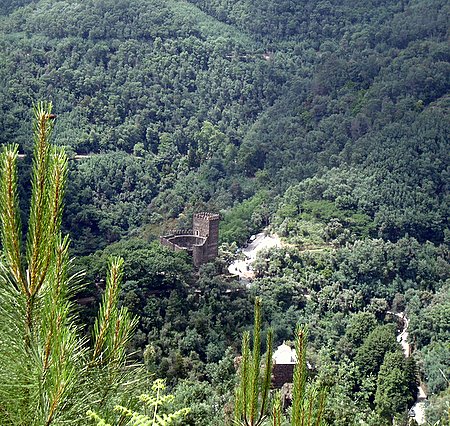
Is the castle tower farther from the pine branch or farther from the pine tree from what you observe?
the pine branch

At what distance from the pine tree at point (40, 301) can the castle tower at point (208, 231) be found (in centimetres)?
2062

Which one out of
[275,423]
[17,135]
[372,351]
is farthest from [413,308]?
[275,423]

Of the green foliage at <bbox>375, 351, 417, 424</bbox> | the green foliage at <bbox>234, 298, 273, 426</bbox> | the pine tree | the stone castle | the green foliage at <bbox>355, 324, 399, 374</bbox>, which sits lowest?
the green foliage at <bbox>355, 324, 399, 374</bbox>

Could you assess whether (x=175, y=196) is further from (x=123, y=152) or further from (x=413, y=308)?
(x=413, y=308)

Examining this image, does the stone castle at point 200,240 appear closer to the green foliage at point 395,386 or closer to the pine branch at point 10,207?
the green foliage at point 395,386

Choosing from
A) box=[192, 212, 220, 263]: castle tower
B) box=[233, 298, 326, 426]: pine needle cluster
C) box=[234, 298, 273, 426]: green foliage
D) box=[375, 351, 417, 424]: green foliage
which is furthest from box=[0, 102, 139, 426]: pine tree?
box=[192, 212, 220, 263]: castle tower

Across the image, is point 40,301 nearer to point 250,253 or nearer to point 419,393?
point 419,393

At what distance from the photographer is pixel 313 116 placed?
137 ft

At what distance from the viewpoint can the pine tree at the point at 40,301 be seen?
276 cm

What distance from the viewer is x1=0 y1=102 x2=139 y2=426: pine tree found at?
2.76 m

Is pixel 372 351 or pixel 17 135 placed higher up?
pixel 17 135

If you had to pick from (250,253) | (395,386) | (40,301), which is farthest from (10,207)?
(250,253)

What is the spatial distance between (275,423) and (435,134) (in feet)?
105

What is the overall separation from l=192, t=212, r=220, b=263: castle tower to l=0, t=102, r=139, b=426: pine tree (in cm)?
2062
